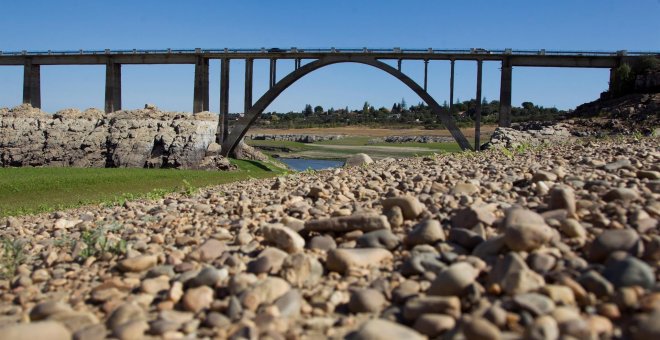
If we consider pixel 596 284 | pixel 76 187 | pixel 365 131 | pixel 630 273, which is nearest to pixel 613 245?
pixel 630 273

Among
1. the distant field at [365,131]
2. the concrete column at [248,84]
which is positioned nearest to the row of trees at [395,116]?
the distant field at [365,131]

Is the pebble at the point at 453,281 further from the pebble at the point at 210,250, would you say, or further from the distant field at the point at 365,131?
the distant field at the point at 365,131

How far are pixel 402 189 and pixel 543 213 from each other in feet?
7.35

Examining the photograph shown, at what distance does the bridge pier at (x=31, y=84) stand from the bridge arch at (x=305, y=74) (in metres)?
16.4

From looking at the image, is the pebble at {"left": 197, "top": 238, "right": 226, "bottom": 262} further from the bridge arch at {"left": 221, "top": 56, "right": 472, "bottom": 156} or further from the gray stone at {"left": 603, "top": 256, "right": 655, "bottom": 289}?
the bridge arch at {"left": 221, "top": 56, "right": 472, "bottom": 156}

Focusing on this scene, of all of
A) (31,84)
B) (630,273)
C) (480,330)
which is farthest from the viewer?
(31,84)

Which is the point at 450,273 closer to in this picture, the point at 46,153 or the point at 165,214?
the point at 165,214

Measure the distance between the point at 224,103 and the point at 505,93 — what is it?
19.7m

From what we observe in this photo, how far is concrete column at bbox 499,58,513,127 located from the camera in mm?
34969

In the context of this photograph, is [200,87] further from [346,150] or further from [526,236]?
[526,236]

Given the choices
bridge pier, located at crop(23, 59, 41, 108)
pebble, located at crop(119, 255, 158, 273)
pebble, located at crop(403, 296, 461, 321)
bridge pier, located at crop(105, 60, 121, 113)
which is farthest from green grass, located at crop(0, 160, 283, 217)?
bridge pier, located at crop(23, 59, 41, 108)

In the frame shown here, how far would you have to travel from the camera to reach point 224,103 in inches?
1572

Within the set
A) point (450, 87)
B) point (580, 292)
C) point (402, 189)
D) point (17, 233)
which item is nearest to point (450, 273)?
point (580, 292)

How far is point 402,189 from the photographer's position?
6078 mm
